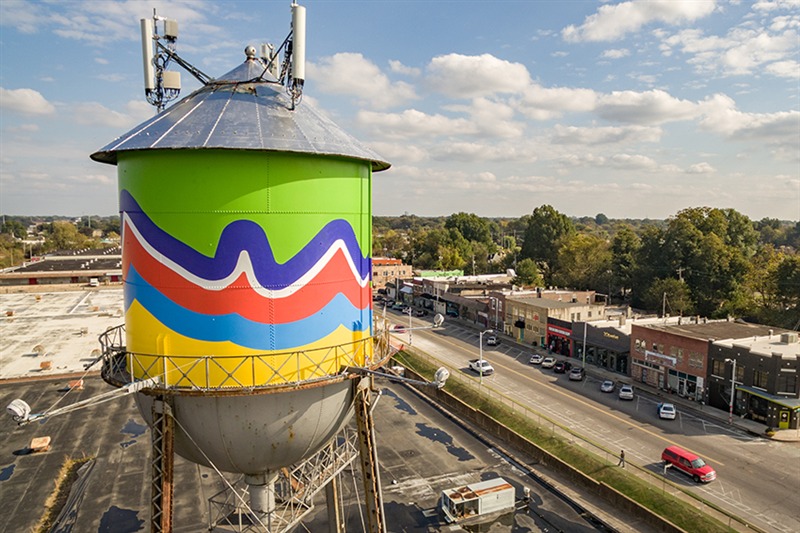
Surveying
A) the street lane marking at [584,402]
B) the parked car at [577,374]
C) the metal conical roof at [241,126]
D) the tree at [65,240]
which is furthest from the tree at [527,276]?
the tree at [65,240]

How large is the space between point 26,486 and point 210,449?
74.3ft

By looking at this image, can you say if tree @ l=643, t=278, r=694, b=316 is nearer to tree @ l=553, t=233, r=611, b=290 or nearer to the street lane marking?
tree @ l=553, t=233, r=611, b=290

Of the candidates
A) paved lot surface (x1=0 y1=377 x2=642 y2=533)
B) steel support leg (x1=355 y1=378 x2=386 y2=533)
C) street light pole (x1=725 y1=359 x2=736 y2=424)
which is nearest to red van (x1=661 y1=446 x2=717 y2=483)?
paved lot surface (x1=0 y1=377 x2=642 y2=533)

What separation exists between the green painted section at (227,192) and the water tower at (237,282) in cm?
2

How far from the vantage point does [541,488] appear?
26.9 m

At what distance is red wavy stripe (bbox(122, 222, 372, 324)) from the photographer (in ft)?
36.8

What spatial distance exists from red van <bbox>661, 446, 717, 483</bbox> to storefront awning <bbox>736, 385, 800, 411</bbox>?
993 centimetres

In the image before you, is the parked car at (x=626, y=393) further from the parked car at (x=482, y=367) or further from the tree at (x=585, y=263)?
the tree at (x=585, y=263)

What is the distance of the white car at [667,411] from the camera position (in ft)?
120

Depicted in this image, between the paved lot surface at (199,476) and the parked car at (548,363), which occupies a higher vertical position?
the parked car at (548,363)

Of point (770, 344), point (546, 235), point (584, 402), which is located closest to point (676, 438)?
point (584, 402)

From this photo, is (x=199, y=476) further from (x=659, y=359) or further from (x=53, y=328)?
(x=53, y=328)

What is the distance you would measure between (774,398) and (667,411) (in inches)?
266

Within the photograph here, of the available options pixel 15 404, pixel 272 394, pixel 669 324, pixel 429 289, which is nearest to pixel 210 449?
pixel 272 394
